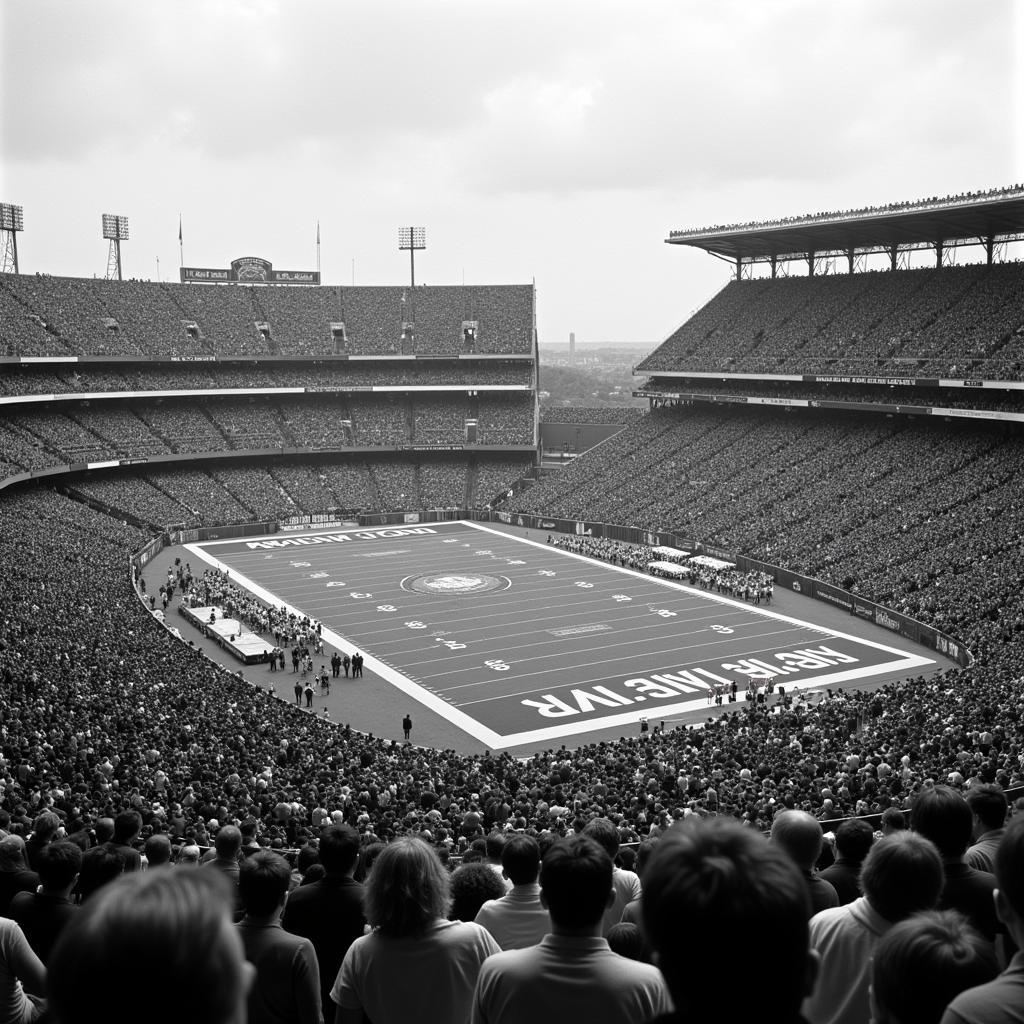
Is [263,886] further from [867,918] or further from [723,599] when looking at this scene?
[723,599]

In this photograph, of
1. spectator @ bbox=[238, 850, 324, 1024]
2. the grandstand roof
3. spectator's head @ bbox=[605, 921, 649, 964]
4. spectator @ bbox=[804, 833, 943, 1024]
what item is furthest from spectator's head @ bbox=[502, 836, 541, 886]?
the grandstand roof

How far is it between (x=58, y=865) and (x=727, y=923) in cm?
525

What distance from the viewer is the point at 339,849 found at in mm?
5871

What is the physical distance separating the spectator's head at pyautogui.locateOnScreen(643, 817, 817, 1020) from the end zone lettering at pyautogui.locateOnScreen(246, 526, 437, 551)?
57349 mm

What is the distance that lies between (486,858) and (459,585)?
37505mm

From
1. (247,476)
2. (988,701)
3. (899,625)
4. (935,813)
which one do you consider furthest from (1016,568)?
(247,476)

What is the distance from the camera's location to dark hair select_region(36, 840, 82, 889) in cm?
623

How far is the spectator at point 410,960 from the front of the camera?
4.29 metres

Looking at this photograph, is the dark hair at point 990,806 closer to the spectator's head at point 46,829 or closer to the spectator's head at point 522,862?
the spectator's head at point 522,862

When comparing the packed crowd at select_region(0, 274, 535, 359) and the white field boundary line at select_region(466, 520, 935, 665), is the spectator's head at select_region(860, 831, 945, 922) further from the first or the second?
the packed crowd at select_region(0, 274, 535, 359)

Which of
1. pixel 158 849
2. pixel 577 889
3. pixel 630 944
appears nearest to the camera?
Answer: pixel 577 889

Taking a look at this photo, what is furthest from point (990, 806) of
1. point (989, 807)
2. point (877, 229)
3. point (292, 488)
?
point (292, 488)

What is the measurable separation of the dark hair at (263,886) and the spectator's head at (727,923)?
2.88 m

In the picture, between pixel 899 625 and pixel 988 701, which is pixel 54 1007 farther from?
pixel 899 625
